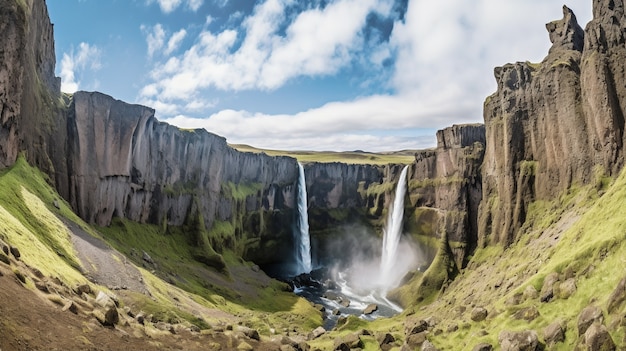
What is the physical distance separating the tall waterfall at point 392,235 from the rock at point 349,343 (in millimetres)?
61808

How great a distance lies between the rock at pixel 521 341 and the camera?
89.6 feet

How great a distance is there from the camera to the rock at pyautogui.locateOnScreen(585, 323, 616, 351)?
22.8m

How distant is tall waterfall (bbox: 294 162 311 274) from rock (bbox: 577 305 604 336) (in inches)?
3771

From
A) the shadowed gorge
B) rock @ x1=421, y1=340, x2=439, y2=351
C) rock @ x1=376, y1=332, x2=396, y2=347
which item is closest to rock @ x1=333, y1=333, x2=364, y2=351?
the shadowed gorge

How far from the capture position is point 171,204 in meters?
92.8

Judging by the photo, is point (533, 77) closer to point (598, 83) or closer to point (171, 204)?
point (598, 83)

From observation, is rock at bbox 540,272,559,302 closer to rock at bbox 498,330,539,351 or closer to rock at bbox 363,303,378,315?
rock at bbox 498,330,539,351

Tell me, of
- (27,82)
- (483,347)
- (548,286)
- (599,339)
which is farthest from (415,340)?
(27,82)

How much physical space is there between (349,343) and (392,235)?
73172 millimetres

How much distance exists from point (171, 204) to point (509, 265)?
67.3 m

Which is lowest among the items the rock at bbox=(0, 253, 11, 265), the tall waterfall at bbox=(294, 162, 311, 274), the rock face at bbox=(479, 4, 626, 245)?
the tall waterfall at bbox=(294, 162, 311, 274)

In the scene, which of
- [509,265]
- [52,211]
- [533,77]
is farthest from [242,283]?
[533,77]

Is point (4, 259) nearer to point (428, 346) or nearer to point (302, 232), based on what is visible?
point (428, 346)

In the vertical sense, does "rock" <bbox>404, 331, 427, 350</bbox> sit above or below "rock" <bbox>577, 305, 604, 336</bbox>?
below
